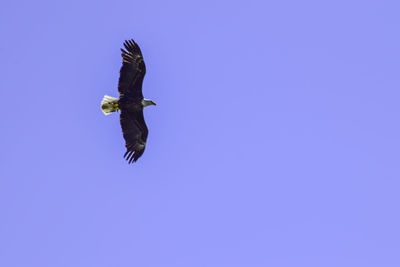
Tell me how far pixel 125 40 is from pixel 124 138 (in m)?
3.71

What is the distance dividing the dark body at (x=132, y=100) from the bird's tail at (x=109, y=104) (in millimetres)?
186

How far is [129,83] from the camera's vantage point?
43156 millimetres

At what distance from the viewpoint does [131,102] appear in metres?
43.5

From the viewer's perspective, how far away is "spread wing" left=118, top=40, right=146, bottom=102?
42.9m

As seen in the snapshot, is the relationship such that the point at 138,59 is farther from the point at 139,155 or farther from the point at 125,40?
the point at 139,155

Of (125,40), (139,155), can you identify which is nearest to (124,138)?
(139,155)

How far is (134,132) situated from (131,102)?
1373 mm

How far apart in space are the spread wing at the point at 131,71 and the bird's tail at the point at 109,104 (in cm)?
37

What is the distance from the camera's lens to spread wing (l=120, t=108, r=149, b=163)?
44000 millimetres

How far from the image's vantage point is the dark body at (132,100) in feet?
141

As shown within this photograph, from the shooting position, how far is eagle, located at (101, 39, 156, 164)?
42938 mm

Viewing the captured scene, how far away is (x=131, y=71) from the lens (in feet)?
141

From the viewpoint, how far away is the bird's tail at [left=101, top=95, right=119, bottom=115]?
4345 centimetres

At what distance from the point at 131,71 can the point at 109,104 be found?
1562mm
